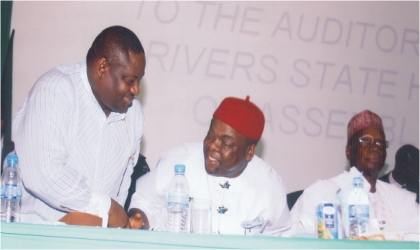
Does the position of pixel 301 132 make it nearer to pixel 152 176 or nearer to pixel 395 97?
pixel 395 97

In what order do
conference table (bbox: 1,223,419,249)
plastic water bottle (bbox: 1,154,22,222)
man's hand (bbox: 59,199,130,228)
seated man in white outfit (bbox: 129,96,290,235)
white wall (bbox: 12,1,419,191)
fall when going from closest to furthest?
conference table (bbox: 1,223,419,249) < man's hand (bbox: 59,199,130,228) < plastic water bottle (bbox: 1,154,22,222) < seated man in white outfit (bbox: 129,96,290,235) < white wall (bbox: 12,1,419,191)

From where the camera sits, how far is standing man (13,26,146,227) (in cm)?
242

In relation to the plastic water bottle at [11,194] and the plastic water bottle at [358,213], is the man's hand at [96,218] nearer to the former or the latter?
the plastic water bottle at [11,194]

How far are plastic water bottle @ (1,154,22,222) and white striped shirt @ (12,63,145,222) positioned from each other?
4cm

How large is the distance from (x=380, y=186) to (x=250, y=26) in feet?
5.57

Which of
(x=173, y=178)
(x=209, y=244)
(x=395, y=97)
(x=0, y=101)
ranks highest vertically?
(x=395, y=97)

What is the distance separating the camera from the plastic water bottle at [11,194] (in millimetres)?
2496


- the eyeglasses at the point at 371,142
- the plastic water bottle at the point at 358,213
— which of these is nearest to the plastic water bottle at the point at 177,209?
the plastic water bottle at the point at 358,213

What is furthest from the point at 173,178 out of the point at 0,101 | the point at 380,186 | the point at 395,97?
the point at 395,97

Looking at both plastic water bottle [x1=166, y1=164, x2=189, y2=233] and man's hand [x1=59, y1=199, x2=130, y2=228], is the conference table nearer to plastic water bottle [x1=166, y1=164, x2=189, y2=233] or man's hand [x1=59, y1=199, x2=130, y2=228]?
man's hand [x1=59, y1=199, x2=130, y2=228]

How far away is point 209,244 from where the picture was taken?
1.89m

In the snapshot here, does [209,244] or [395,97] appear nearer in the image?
[209,244]

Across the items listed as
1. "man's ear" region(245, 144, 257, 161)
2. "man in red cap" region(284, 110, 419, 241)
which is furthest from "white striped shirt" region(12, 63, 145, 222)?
"man in red cap" region(284, 110, 419, 241)

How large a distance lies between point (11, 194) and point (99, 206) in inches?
15.1
